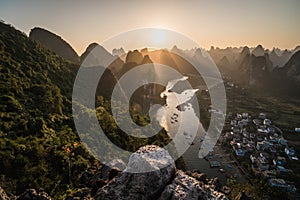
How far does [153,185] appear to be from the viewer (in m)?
5.55

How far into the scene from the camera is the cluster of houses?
2362 centimetres

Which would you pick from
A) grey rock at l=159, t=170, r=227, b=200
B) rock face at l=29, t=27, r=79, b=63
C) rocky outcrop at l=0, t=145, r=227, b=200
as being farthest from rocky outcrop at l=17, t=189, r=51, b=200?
rock face at l=29, t=27, r=79, b=63

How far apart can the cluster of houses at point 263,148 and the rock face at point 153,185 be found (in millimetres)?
19387

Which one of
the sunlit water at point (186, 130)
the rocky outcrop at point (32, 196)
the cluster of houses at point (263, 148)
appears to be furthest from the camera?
the sunlit water at point (186, 130)

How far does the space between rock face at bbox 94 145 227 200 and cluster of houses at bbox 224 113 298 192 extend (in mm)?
19387

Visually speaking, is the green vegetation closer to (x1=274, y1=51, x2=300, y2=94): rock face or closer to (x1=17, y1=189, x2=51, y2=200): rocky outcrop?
(x1=17, y1=189, x2=51, y2=200): rocky outcrop

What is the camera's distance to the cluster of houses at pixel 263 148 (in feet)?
77.5

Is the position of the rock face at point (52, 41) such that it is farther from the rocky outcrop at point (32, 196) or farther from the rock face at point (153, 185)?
the rock face at point (153, 185)

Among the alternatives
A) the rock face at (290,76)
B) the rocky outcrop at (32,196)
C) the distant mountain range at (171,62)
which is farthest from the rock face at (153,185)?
the rock face at (290,76)

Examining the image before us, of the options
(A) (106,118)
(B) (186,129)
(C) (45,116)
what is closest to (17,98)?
(C) (45,116)

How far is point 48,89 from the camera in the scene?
65.7 feet

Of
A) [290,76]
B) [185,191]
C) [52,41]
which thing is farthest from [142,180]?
[290,76]

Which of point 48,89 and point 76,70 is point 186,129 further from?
point 48,89

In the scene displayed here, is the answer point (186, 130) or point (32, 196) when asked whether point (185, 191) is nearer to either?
point (32, 196)
